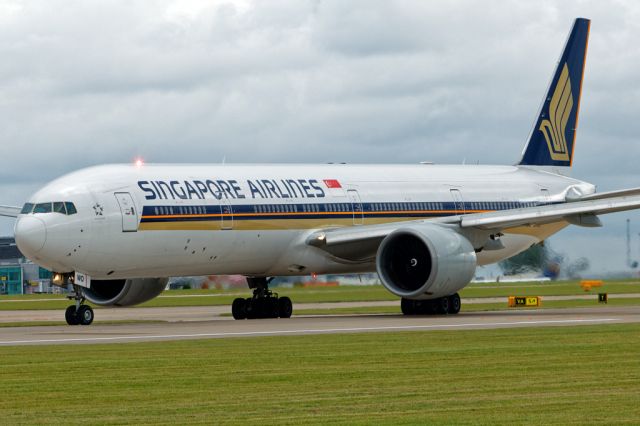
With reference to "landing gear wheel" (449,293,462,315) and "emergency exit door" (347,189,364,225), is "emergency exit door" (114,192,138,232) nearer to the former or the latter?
"emergency exit door" (347,189,364,225)

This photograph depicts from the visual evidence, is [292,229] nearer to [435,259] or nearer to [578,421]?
[435,259]

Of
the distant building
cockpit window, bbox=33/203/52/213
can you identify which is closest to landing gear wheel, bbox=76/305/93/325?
cockpit window, bbox=33/203/52/213

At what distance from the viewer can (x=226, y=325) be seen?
35031mm

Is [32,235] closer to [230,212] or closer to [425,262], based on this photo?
[230,212]

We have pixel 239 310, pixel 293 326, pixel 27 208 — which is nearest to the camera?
pixel 293 326

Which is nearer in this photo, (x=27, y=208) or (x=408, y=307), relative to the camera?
(x=27, y=208)

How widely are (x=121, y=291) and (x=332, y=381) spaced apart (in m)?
21.3

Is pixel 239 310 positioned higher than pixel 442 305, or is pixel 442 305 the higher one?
pixel 442 305

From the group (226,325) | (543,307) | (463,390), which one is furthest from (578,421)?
(543,307)

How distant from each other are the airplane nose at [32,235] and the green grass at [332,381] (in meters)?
7.90

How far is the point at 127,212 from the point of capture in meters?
35.1

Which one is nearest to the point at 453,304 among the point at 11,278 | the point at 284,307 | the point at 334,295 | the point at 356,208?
the point at 356,208

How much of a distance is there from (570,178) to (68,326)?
2229 centimetres

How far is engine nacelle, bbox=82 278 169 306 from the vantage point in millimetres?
39531
